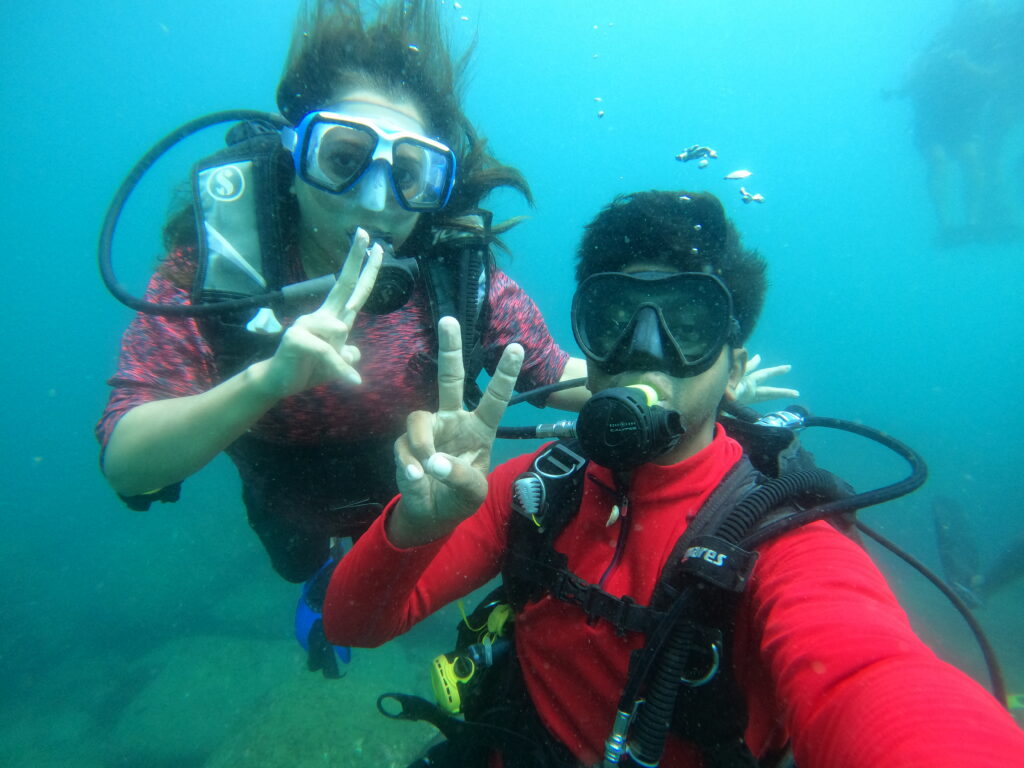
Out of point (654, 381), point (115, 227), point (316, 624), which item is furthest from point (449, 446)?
point (316, 624)

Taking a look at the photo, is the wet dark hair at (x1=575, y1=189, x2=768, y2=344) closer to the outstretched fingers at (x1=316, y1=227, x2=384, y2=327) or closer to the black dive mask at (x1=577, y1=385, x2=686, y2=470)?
the black dive mask at (x1=577, y1=385, x2=686, y2=470)

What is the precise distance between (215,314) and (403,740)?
6.33 metres

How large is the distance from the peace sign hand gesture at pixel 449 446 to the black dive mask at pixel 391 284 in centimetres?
81

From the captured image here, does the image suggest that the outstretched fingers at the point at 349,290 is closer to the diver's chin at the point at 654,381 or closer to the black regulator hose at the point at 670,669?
the diver's chin at the point at 654,381

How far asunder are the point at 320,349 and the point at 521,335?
1918 mm

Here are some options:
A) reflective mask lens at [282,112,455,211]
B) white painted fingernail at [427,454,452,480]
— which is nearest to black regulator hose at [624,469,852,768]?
white painted fingernail at [427,454,452,480]

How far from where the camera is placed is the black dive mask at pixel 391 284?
2316 mm

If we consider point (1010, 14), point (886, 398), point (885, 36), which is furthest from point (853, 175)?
point (1010, 14)

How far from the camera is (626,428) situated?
5.72ft

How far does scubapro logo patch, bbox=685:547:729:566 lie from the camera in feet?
5.04

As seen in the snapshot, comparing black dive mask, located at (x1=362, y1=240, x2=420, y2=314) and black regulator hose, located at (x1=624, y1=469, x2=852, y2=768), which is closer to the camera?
black regulator hose, located at (x1=624, y1=469, x2=852, y2=768)

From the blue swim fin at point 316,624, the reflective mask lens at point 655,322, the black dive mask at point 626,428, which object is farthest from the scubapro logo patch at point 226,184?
the blue swim fin at point 316,624

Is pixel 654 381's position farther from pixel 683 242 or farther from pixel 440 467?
pixel 440 467

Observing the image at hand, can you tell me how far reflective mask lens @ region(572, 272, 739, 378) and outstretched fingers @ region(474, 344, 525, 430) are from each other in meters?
0.61
